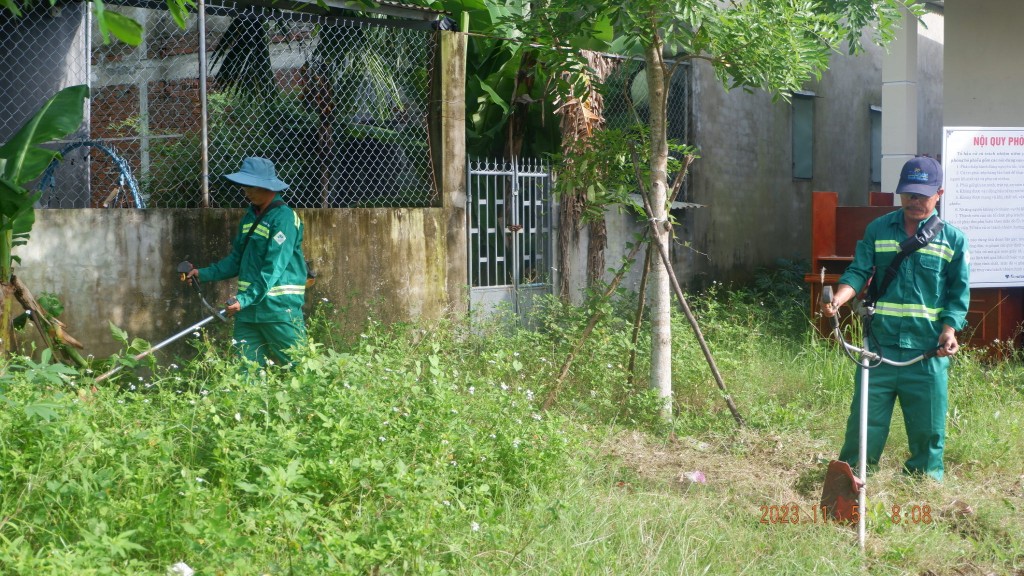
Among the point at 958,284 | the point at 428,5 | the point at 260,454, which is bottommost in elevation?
the point at 260,454

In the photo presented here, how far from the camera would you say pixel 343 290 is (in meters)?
8.03

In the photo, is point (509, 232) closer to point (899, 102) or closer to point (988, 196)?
point (988, 196)

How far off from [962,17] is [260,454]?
9.22 metres

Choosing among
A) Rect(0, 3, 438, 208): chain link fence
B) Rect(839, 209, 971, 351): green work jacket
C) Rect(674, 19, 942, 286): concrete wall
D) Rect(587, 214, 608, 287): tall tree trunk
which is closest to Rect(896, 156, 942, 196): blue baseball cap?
Rect(839, 209, 971, 351): green work jacket

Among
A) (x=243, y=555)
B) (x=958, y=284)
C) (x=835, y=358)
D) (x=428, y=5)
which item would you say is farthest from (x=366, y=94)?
(x=243, y=555)

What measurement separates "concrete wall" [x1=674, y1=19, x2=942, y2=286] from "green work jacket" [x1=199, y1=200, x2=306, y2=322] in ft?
16.7

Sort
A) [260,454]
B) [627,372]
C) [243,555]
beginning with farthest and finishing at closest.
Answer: [627,372]
[260,454]
[243,555]

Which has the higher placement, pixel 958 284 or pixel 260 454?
pixel 958 284

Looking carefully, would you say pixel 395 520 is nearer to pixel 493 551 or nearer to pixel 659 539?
pixel 493 551

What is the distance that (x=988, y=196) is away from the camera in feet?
28.0

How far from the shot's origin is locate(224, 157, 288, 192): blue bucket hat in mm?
6617

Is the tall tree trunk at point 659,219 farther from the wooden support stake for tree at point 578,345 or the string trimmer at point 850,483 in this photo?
the string trimmer at point 850,483
